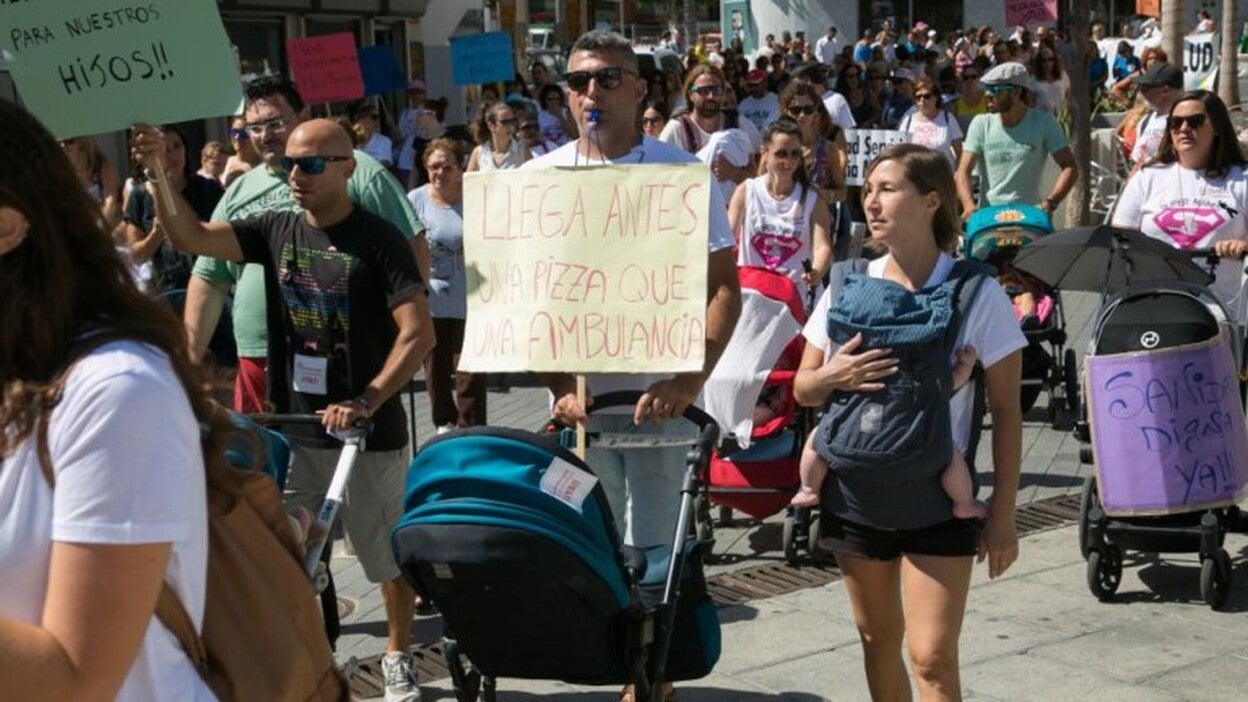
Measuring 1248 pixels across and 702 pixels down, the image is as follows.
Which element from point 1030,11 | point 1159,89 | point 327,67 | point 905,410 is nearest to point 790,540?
point 905,410

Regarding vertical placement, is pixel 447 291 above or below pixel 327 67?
below

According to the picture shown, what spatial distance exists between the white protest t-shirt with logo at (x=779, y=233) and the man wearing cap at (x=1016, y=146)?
7.26 feet

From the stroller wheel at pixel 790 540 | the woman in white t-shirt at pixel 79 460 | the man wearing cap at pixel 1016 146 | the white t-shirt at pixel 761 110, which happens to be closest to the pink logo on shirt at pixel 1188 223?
the stroller wheel at pixel 790 540

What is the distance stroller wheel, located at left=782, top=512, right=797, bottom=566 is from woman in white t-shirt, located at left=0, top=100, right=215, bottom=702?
16.4 feet

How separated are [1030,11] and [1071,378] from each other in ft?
31.3

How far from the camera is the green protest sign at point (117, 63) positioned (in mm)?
5031

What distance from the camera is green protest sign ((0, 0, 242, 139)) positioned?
16.5ft

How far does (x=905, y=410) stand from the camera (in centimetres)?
425

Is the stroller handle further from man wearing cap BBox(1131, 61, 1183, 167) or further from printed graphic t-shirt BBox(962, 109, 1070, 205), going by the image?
printed graphic t-shirt BBox(962, 109, 1070, 205)

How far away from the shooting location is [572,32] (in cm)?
3556

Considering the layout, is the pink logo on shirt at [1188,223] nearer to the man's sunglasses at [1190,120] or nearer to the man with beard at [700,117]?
the man's sunglasses at [1190,120]

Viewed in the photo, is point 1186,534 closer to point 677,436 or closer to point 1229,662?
point 1229,662

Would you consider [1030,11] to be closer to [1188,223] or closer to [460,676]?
[1188,223]

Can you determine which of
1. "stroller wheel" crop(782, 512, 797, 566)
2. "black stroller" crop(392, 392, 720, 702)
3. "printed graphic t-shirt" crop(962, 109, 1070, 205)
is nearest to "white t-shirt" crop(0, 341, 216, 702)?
"black stroller" crop(392, 392, 720, 702)
